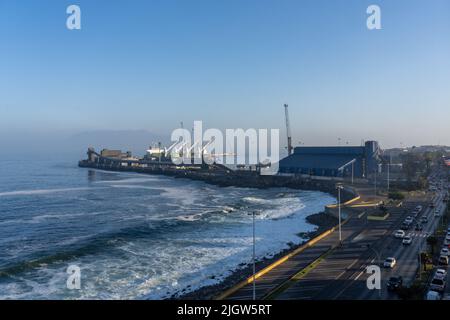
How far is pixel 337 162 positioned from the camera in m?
38.7

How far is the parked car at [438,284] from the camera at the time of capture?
25.4 ft

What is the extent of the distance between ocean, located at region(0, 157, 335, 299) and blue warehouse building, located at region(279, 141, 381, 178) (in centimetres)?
1045

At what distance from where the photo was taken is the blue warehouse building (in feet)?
122

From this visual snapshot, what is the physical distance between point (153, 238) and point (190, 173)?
1370 inches

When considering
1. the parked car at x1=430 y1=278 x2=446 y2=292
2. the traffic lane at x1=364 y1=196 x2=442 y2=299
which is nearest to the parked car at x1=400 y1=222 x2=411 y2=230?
the traffic lane at x1=364 y1=196 x2=442 y2=299

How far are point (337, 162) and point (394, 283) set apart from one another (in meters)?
31.9

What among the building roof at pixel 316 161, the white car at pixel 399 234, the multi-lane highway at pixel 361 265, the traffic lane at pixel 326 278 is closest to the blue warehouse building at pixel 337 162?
the building roof at pixel 316 161

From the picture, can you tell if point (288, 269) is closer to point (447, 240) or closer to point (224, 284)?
point (224, 284)

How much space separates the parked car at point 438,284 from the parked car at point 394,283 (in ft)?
2.07

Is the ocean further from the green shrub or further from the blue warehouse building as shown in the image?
the blue warehouse building

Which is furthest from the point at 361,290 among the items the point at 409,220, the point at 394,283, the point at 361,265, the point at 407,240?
the point at 409,220
